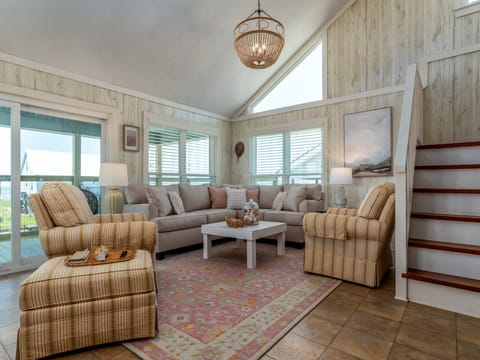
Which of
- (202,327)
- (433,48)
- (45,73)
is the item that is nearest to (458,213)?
(202,327)

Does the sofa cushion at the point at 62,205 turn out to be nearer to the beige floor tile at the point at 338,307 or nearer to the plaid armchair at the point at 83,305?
the plaid armchair at the point at 83,305

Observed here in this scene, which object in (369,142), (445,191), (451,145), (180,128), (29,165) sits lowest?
(445,191)

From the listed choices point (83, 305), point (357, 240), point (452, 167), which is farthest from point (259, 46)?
point (83, 305)

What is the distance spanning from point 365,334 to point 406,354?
0.79 feet

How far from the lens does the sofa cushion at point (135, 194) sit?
3.83m

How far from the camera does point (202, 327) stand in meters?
1.81

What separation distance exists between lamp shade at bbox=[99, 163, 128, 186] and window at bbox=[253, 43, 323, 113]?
3299 mm

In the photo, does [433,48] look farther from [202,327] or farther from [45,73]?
[45,73]

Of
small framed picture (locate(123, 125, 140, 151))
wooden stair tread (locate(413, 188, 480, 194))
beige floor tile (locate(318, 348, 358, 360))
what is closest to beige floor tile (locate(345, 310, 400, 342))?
beige floor tile (locate(318, 348, 358, 360))

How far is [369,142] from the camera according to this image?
4.29m

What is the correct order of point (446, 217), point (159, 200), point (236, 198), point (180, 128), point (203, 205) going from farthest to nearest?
point (180, 128), point (236, 198), point (203, 205), point (159, 200), point (446, 217)

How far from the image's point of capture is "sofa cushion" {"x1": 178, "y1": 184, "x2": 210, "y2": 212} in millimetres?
4383

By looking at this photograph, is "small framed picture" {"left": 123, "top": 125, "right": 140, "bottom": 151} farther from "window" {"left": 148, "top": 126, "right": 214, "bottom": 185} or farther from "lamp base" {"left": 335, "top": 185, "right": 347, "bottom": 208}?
Answer: "lamp base" {"left": 335, "top": 185, "right": 347, "bottom": 208}

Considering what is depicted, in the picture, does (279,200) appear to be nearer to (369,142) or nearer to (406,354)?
(369,142)
